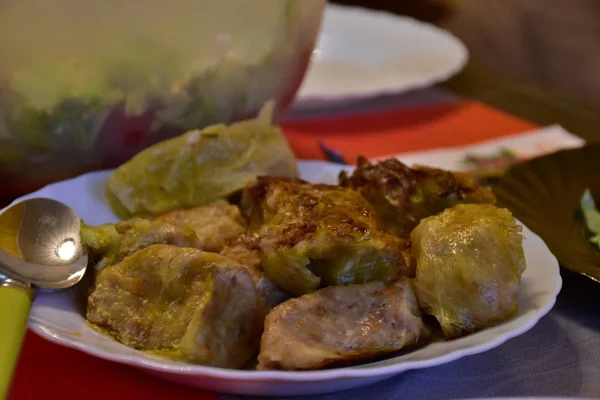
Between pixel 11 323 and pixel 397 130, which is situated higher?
pixel 11 323

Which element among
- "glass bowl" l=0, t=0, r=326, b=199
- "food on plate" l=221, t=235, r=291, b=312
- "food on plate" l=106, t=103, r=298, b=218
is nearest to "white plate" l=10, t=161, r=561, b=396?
"food on plate" l=221, t=235, r=291, b=312

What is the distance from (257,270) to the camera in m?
0.77

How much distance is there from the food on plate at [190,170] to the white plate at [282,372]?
0.23 m

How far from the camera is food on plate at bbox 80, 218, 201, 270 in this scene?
792 mm

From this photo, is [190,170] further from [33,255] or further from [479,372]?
[479,372]

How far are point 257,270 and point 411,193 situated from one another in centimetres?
27

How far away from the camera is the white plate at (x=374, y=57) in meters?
1.67

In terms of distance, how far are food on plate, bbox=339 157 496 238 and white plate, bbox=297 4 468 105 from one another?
709 mm

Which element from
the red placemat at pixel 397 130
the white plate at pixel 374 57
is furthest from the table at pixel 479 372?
the white plate at pixel 374 57

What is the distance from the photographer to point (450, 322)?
72cm

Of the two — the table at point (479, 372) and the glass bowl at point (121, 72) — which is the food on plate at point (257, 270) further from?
the glass bowl at point (121, 72)

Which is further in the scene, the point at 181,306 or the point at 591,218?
the point at 591,218

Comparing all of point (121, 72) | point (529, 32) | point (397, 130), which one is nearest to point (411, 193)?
point (121, 72)

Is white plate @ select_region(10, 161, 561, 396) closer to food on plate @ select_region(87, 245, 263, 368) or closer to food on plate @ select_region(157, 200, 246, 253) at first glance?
food on plate @ select_region(87, 245, 263, 368)
